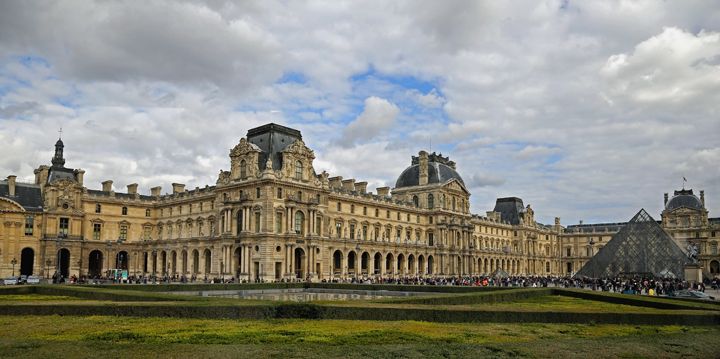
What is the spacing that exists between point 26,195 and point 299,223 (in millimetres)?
32358

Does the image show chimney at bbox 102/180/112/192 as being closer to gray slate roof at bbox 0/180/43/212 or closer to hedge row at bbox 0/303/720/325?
gray slate roof at bbox 0/180/43/212

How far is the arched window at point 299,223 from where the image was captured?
65.6 metres

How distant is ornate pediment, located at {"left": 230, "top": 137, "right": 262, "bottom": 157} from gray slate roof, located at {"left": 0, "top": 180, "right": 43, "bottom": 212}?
955 inches

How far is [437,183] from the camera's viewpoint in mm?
90375

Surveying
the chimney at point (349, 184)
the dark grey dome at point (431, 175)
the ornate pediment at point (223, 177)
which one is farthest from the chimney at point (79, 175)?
the dark grey dome at point (431, 175)

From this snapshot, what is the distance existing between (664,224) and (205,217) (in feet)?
275

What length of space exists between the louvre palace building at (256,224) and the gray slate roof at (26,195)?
115 millimetres

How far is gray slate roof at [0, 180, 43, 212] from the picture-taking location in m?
69.5

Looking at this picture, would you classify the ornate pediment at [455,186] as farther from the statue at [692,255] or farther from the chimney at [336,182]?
the statue at [692,255]

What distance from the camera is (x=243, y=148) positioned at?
6569cm

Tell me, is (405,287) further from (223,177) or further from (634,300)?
(223,177)

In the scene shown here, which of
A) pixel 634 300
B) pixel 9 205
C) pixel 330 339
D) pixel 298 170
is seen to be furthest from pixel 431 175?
pixel 330 339

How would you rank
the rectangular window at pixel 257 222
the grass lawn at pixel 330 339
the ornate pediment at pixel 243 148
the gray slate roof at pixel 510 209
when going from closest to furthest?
the grass lawn at pixel 330 339
the rectangular window at pixel 257 222
the ornate pediment at pixel 243 148
the gray slate roof at pixel 510 209

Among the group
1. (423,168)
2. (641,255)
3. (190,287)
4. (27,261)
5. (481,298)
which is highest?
(423,168)
